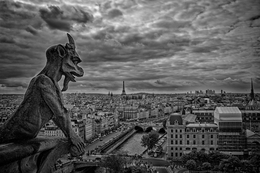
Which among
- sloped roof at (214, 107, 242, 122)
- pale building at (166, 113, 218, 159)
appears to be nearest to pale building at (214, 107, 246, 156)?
sloped roof at (214, 107, 242, 122)

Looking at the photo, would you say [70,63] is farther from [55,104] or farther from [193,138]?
[193,138]

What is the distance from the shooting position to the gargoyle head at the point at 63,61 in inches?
144

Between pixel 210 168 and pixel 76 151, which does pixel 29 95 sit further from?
pixel 210 168

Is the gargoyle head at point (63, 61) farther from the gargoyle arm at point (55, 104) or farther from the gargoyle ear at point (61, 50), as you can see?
the gargoyle arm at point (55, 104)

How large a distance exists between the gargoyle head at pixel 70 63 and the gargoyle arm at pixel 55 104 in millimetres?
348

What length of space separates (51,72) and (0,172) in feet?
4.58

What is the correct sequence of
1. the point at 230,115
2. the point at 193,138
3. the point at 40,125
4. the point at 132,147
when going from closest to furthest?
the point at 40,125, the point at 193,138, the point at 230,115, the point at 132,147

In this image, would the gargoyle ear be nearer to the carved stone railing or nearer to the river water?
the carved stone railing

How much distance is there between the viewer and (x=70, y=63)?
3816mm

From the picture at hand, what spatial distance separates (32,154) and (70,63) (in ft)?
4.42

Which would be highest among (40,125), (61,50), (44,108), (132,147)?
(61,50)

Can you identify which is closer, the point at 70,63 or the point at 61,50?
the point at 61,50

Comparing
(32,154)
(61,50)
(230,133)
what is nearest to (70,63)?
(61,50)

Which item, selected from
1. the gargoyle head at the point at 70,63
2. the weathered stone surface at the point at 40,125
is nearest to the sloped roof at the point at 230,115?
the gargoyle head at the point at 70,63
